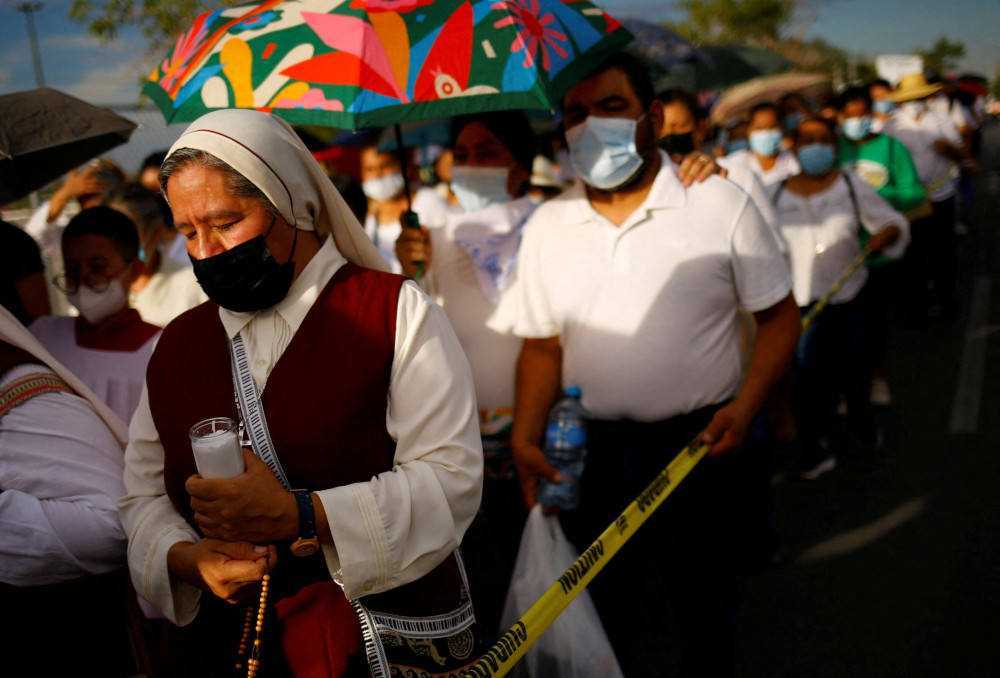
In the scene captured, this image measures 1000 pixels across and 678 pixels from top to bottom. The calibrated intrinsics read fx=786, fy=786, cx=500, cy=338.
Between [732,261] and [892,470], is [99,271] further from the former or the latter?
[892,470]

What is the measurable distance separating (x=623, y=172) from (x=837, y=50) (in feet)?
169

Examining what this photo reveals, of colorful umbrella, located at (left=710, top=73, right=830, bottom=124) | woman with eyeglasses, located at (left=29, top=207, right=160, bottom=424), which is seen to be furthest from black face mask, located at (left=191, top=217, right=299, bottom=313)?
colorful umbrella, located at (left=710, top=73, right=830, bottom=124)

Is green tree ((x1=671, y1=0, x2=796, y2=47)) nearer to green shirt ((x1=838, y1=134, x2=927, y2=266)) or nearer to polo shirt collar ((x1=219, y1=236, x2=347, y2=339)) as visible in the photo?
green shirt ((x1=838, y1=134, x2=927, y2=266))

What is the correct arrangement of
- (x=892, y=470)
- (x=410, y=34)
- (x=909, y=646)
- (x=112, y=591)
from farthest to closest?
(x=892, y=470) < (x=909, y=646) < (x=410, y=34) < (x=112, y=591)

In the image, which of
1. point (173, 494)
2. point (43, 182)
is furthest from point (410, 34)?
point (43, 182)

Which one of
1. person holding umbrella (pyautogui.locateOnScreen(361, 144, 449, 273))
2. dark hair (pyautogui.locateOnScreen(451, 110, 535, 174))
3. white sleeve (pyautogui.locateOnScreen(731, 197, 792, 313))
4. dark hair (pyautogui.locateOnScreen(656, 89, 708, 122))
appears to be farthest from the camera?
dark hair (pyautogui.locateOnScreen(656, 89, 708, 122))

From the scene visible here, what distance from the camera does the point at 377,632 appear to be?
69.5 inches

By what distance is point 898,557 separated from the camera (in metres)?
4.12

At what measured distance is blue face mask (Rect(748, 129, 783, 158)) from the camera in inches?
283

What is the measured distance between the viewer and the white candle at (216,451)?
4.89ft

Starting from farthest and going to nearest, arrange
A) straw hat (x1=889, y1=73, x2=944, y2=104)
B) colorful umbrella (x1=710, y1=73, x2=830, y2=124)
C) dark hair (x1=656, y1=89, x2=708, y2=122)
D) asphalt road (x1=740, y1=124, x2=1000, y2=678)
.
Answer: colorful umbrella (x1=710, y1=73, x2=830, y2=124)
straw hat (x1=889, y1=73, x2=944, y2=104)
dark hair (x1=656, y1=89, x2=708, y2=122)
asphalt road (x1=740, y1=124, x2=1000, y2=678)

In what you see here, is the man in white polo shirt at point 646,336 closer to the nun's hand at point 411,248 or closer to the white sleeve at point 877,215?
the nun's hand at point 411,248

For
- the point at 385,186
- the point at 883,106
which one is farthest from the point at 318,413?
the point at 883,106

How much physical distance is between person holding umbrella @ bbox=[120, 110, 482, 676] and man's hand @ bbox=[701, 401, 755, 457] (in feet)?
3.99
